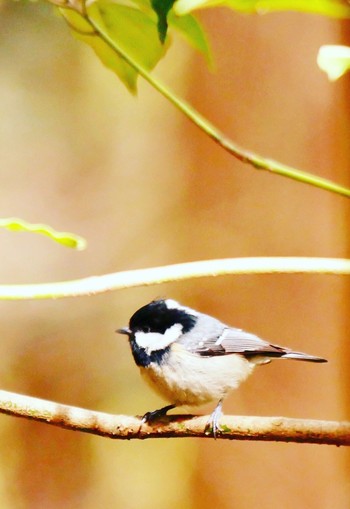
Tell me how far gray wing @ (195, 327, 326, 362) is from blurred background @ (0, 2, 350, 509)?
198 millimetres

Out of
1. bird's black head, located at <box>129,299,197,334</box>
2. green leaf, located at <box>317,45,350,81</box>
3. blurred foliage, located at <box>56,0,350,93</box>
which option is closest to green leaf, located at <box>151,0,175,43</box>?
blurred foliage, located at <box>56,0,350,93</box>

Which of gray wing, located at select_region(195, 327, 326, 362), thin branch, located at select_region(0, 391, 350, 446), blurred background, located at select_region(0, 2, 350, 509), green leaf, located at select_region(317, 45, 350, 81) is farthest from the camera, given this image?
blurred background, located at select_region(0, 2, 350, 509)

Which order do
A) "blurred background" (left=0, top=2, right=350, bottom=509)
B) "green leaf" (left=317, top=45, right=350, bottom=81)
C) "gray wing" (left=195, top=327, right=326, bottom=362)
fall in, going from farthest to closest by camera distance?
"blurred background" (left=0, top=2, right=350, bottom=509) < "gray wing" (left=195, top=327, right=326, bottom=362) < "green leaf" (left=317, top=45, right=350, bottom=81)

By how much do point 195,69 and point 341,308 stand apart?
487 mm

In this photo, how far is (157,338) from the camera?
817mm

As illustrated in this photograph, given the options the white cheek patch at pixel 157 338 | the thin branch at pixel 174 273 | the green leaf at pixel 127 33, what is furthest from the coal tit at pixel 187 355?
the green leaf at pixel 127 33

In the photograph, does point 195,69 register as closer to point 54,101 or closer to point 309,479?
point 54,101

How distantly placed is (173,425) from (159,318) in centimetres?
15

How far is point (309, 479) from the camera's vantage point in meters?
0.98

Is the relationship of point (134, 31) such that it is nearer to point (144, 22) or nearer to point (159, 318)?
point (144, 22)

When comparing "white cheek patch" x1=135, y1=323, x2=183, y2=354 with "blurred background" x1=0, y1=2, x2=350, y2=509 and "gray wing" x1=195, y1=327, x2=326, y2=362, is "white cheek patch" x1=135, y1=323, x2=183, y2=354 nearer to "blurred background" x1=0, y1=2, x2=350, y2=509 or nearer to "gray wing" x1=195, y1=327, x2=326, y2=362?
"gray wing" x1=195, y1=327, x2=326, y2=362

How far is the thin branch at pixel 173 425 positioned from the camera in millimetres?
599

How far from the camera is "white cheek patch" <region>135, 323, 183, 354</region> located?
2.67 ft

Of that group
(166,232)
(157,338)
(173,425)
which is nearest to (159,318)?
(157,338)
